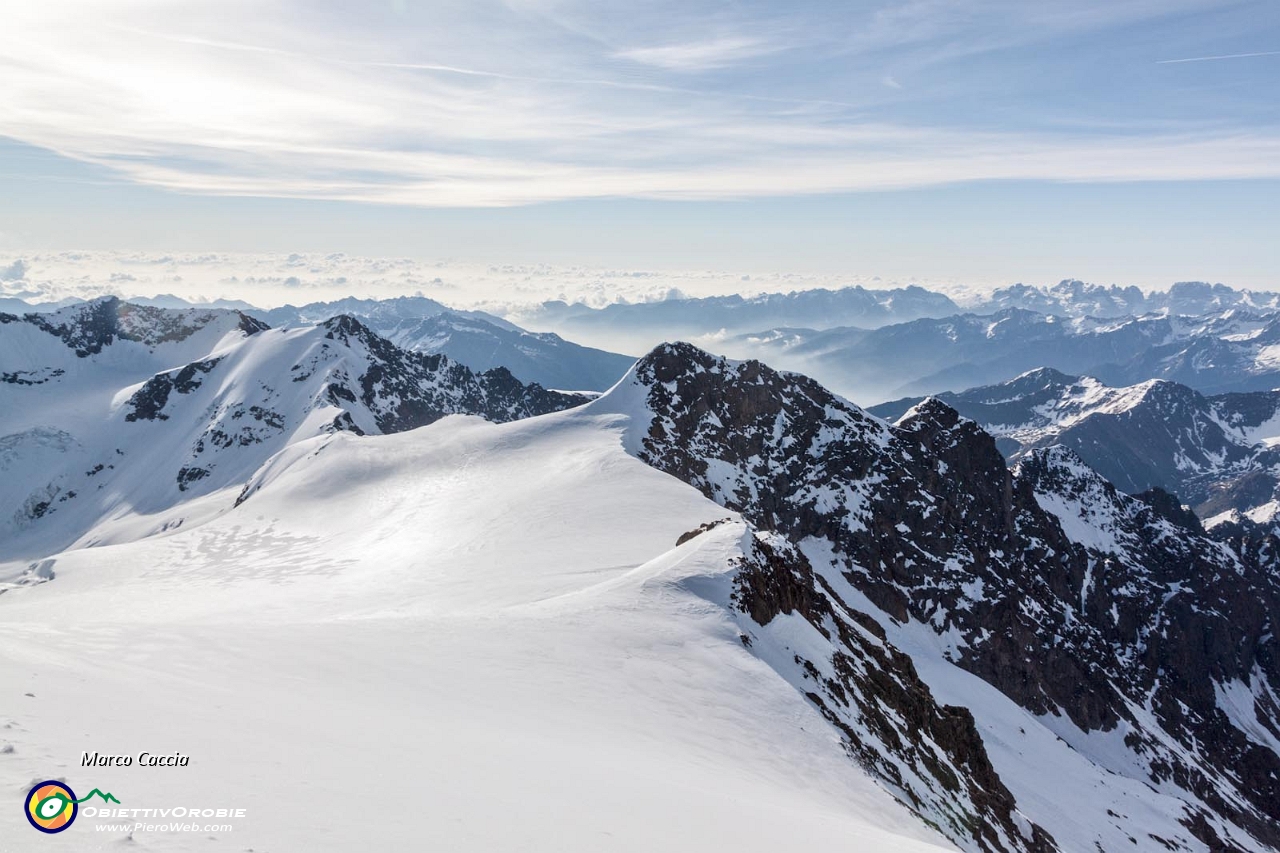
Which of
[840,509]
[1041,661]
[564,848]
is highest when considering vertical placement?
[564,848]

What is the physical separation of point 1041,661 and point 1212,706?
8077 cm

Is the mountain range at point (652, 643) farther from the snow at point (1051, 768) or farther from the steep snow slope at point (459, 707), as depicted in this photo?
the snow at point (1051, 768)

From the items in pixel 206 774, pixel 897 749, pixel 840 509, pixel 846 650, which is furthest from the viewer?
pixel 840 509

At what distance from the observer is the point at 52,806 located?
10.5m

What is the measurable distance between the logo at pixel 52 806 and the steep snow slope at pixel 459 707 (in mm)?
318

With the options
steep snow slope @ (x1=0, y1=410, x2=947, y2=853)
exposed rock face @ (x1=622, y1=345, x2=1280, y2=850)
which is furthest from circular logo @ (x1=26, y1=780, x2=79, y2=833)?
exposed rock face @ (x1=622, y1=345, x2=1280, y2=850)

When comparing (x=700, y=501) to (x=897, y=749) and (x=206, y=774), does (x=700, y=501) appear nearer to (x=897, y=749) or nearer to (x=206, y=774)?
(x=897, y=749)

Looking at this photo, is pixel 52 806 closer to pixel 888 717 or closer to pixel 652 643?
pixel 652 643

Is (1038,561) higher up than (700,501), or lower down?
lower down

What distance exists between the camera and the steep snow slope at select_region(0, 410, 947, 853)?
1305 cm

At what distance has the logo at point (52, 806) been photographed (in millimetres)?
10117

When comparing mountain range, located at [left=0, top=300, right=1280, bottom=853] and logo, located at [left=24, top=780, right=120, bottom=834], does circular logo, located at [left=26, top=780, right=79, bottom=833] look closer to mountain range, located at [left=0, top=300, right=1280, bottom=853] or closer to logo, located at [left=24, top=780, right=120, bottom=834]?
logo, located at [left=24, top=780, right=120, bottom=834]

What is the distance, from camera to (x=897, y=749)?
1374 inches

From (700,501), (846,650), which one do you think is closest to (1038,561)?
(700,501)
